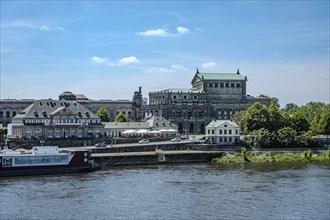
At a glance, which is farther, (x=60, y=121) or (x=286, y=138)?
(x=60, y=121)

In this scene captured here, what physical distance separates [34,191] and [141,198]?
1222 centimetres

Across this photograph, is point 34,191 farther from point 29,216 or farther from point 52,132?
point 52,132

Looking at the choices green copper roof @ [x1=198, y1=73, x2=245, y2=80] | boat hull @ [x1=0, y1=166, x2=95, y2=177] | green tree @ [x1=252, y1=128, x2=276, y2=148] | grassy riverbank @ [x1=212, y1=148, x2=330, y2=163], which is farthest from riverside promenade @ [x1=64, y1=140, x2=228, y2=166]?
green copper roof @ [x1=198, y1=73, x2=245, y2=80]

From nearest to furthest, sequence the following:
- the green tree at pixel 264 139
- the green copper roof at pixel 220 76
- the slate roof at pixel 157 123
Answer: the green tree at pixel 264 139, the slate roof at pixel 157 123, the green copper roof at pixel 220 76

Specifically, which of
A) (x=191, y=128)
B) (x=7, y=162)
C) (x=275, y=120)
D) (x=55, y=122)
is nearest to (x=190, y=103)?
(x=191, y=128)

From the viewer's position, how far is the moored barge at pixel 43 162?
227 ft

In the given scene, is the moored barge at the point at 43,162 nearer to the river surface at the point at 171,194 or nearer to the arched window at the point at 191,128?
the river surface at the point at 171,194

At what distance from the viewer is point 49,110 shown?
336 feet

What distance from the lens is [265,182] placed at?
63.9 meters

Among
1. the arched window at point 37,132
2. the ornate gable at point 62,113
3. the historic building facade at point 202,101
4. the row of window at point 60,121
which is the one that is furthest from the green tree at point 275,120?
the arched window at point 37,132

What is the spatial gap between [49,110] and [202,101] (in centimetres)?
5718

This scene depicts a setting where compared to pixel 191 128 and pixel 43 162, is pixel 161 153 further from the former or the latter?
pixel 191 128

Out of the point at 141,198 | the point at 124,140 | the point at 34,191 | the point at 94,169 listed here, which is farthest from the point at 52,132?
the point at 141,198

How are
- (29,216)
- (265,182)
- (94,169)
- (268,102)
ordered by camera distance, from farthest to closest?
(268,102) → (94,169) → (265,182) → (29,216)
